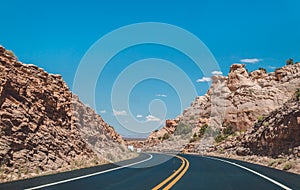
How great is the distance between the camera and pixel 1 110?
1698cm

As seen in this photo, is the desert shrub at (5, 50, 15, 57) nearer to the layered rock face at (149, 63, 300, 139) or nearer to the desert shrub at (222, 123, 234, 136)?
the layered rock face at (149, 63, 300, 139)

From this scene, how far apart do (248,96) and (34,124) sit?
5481cm

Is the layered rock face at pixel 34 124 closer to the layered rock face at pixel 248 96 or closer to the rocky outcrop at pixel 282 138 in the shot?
the rocky outcrop at pixel 282 138

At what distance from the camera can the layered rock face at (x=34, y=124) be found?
1632 cm

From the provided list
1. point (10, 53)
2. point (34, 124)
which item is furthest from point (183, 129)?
point (34, 124)

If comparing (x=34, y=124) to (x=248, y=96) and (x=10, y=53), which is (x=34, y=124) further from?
(x=248, y=96)

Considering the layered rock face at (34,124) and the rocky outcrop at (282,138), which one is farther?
the rocky outcrop at (282,138)

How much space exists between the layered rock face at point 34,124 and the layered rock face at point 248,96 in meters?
43.0

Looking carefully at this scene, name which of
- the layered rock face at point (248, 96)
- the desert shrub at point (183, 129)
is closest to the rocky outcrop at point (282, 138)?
the layered rock face at point (248, 96)

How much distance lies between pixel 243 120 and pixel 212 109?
25.9 metres

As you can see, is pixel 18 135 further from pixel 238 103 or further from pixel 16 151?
pixel 238 103

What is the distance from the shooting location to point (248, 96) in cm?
6812

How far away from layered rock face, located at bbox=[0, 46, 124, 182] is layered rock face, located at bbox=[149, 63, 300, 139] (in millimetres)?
43042

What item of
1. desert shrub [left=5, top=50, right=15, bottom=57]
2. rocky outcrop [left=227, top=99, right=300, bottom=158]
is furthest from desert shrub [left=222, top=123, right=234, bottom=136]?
desert shrub [left=5, top=50, right=15, bottom=57]
